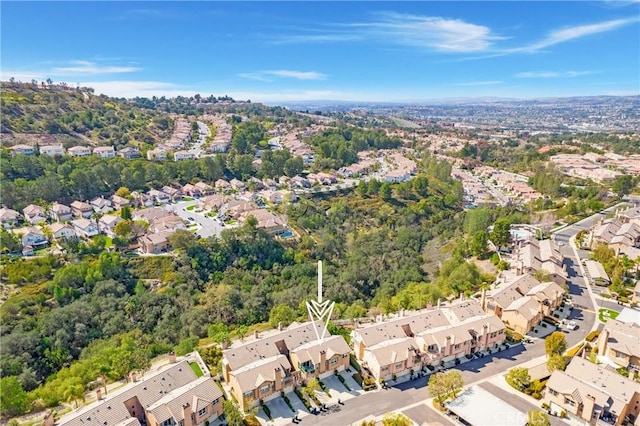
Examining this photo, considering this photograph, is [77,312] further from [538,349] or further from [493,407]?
[538,349]

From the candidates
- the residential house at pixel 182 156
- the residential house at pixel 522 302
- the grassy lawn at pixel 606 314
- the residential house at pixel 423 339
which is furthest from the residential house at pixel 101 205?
the grassy lawn at pixel 606 314

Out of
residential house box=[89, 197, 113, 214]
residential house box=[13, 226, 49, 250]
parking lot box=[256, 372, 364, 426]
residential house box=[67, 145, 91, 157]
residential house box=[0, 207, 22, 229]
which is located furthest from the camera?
residential house box=[67, 145, 91, 157]

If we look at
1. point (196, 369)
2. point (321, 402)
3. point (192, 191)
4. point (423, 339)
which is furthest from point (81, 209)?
point (423, 339)

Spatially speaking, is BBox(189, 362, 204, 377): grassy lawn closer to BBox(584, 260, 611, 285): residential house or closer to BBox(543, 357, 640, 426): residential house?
BBox(543, 357, 640, 426): residential house

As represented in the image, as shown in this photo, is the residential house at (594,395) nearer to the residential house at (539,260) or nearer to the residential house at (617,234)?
the residential house at (539,260)

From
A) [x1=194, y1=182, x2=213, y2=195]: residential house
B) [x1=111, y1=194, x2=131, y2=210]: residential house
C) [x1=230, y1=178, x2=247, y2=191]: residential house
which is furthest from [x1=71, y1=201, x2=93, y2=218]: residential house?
[x1=230, y1=178, x2=247, y2=191]: residential house

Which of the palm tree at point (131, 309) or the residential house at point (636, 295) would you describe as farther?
the palm tree at point (131, 309)
